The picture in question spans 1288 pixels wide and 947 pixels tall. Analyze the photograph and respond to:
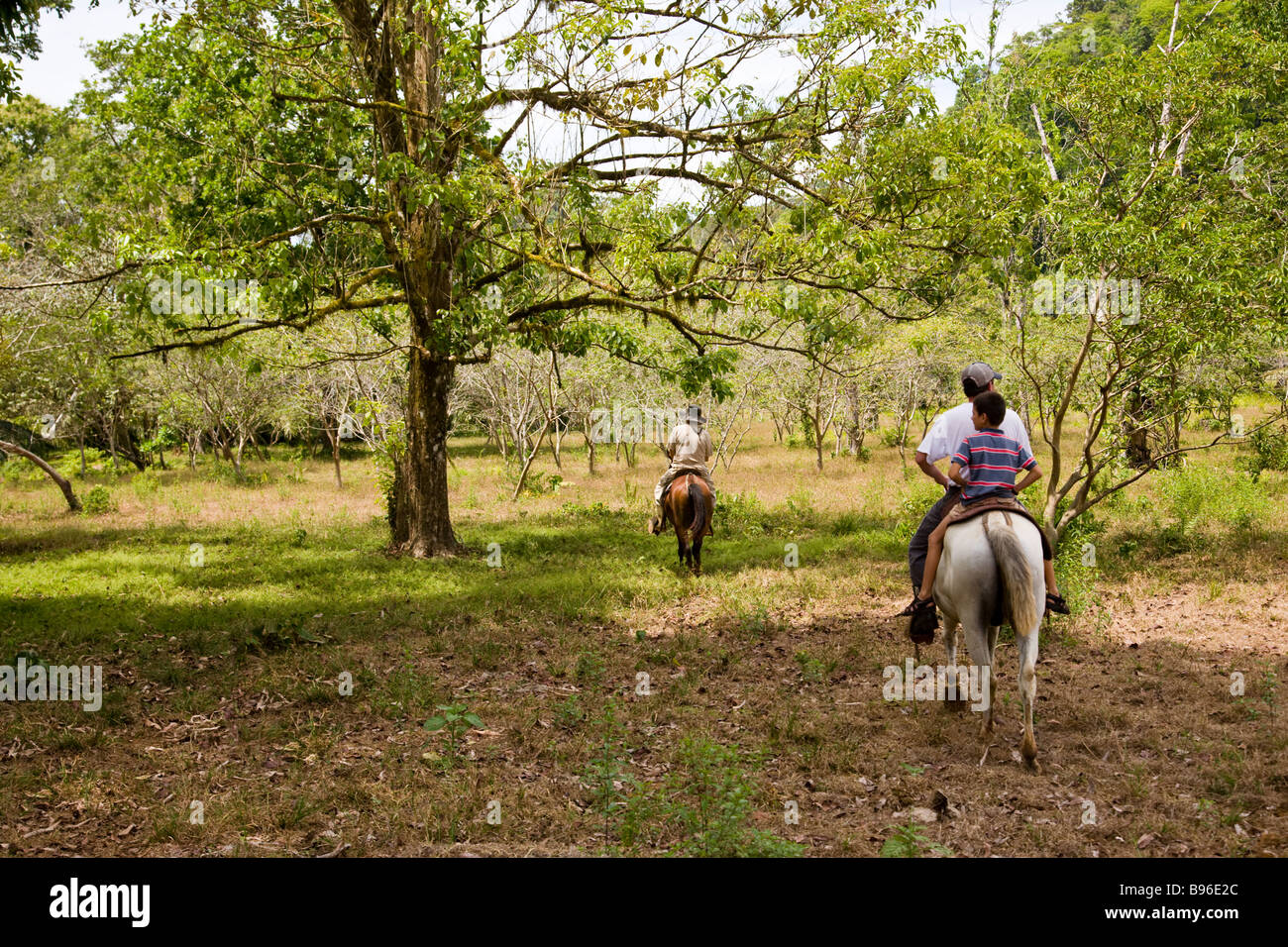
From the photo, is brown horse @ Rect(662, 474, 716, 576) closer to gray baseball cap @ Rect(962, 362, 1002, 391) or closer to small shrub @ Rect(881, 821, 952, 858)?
gray baseball cap @ Rect(962, 362, 1002, 391)

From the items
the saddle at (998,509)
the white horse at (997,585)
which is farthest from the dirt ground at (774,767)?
the saddle at (998,509)

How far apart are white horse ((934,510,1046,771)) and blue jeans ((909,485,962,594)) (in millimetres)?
596

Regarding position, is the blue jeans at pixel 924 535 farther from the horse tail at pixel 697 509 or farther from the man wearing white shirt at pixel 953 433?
the horse tail at pixel 697 509

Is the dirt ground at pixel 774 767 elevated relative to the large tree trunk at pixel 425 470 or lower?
lower

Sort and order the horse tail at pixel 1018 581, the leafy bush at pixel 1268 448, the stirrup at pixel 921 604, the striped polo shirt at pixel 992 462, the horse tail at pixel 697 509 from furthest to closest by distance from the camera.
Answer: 1. the leafy bush at pixel 1268 448
2. the horse tail at pixel 697 509
3. the stirrup at pixel 921 604
4. the striped polo shirt at pixel 992 462
5. the horse tail at pixel 1018 581

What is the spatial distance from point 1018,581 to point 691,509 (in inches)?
286

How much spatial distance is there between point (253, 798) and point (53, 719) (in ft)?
9.36

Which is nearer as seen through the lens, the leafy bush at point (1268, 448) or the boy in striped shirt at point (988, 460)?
the boy in striped shirt at point (988, 460)

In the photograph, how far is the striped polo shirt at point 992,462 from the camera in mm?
6840

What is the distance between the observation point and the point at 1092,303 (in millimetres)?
12125

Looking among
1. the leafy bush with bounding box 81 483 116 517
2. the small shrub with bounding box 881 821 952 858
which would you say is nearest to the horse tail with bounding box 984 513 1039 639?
the small shrub with bounding box 881 821 952 858

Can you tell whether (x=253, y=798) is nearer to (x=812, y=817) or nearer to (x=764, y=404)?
(x=812, y=817)

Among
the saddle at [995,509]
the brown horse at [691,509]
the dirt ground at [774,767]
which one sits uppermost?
the saddle at [995,509]

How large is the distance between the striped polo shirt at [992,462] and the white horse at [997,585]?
0.25 metres
